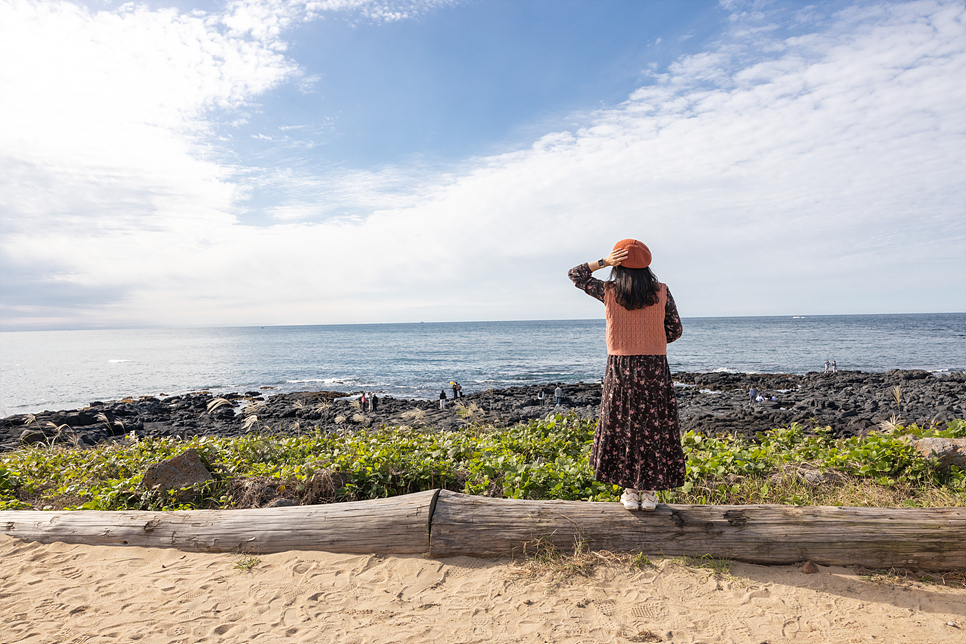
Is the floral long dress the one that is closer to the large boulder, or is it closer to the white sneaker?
the white sneaker

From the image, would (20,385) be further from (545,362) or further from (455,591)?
(455,591)

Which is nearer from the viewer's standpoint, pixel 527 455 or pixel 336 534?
pixel 336 534

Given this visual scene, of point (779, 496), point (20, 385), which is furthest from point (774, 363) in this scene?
Answer: point (20, 385)

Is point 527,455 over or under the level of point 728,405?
over

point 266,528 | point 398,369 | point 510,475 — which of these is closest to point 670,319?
point 510,475

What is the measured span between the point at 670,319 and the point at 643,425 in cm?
97

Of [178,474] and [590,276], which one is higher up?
[590,276]

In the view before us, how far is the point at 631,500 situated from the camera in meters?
4.35

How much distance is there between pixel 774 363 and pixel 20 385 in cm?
5223

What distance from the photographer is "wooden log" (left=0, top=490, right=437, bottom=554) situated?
453 cm

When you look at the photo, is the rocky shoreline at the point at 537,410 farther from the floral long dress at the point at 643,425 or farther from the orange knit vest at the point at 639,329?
the orange knit vest at the point at 639,329

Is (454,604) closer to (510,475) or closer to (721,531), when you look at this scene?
(510,475)

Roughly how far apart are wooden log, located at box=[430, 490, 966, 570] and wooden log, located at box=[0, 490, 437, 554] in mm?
314

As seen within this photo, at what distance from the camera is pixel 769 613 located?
3.48m
